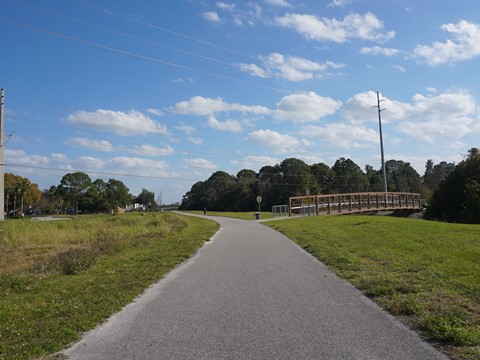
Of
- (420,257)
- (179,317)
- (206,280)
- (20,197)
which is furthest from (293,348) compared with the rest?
(20,197)

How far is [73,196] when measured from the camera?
132375 mm

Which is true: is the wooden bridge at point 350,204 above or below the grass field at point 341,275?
above

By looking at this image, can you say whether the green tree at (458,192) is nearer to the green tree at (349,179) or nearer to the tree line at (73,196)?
the green tree at (349,179)

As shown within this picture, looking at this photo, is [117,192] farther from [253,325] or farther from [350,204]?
[253,325]

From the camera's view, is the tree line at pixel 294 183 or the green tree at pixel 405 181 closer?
the tree line at pixel 294 183

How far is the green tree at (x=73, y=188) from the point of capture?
132 meters

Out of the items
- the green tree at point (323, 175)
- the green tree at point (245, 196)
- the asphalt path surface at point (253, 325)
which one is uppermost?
the green tree at point (323, 175)

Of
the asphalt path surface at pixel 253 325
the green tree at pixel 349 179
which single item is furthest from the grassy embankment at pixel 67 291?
the green tree at pixel 349 179

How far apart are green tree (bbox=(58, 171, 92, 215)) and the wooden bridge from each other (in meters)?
90.3

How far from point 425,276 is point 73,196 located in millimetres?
134034

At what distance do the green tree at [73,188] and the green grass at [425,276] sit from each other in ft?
409

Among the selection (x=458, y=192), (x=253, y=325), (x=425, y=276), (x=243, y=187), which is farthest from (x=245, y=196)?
(x=253, y=325)

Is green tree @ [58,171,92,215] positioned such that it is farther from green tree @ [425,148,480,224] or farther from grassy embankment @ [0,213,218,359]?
grassy embankment @ [0,213,218,359]

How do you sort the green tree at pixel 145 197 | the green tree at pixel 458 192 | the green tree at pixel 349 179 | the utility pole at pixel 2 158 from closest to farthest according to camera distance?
the utility pole at pixel 2 158
the green tree at pixel 458 192
the green tree at pixel 349 179
the green tree at pixel 145 197
